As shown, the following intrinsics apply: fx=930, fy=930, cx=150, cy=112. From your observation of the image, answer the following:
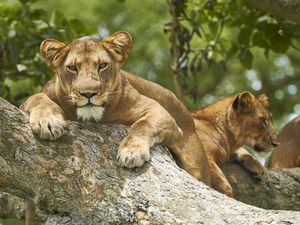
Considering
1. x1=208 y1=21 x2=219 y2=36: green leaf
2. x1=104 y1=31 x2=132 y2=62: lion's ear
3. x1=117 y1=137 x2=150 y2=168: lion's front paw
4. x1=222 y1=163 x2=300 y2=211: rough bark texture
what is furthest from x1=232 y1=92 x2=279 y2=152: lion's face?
x1=117 y1=137 x2=150 y2=168: lion's front paw

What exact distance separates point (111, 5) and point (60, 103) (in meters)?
7.04

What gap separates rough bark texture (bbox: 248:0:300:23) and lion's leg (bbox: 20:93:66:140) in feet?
5.53

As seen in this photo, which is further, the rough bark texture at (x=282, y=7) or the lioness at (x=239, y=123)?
the lioness at (x=239, y=123)

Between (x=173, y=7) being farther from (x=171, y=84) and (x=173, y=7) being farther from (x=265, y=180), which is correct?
(x=171, y=84)

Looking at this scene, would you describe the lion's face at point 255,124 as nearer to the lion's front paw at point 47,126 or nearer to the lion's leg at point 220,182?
the lion's leg at point 220,182

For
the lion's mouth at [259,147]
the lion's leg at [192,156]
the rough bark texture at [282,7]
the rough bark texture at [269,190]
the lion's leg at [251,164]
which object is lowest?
the lion's mouth at [259,147]

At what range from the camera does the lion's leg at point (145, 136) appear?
514cm

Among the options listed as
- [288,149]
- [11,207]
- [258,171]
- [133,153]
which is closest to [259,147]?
[258,171]

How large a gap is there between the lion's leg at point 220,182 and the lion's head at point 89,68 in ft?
4.41

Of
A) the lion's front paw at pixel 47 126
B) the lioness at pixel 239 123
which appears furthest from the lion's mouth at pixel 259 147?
the lion's front paw at pixel 47 126

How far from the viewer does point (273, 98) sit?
511 inches

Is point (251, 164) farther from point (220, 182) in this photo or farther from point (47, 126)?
point (47, 126)

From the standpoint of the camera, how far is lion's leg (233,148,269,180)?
23.2ft

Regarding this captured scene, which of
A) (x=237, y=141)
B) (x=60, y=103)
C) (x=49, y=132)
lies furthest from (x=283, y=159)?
(x=49, y=132)
